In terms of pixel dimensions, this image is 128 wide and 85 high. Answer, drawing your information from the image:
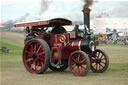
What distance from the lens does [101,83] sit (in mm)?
5570

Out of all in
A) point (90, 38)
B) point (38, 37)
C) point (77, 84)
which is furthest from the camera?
point (38, 37)

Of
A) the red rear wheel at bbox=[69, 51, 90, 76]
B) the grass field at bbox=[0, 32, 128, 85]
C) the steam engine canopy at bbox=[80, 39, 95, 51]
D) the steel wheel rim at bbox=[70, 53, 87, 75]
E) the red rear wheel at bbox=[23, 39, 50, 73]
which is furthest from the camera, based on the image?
the red rear wheel at bbox=[23, 39, 50, 73]

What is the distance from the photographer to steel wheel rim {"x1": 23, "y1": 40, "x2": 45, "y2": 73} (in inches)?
297

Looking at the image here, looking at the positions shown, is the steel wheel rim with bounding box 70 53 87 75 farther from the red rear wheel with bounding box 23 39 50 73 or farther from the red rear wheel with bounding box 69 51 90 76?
the red rear wheel with bounding box 23 39 50 73

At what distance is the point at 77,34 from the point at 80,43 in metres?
0.34

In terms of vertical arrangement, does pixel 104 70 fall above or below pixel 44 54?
below

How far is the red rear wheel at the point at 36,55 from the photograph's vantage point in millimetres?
7328

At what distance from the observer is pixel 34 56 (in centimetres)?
771

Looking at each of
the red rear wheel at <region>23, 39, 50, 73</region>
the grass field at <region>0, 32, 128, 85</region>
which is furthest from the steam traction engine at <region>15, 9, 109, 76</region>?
the grass field at <region>0, 32, 128, 85</region>

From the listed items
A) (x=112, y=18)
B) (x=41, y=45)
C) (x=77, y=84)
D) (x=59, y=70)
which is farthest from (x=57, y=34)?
(x=112, y=18)

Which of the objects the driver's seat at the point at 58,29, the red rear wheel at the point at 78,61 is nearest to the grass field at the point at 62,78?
the red rear wheel at the point at 78,61

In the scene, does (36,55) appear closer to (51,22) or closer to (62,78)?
(51,22)

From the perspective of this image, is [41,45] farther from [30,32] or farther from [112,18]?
[112,18]

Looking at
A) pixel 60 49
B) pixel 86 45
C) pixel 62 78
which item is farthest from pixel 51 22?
pixel 62 78
